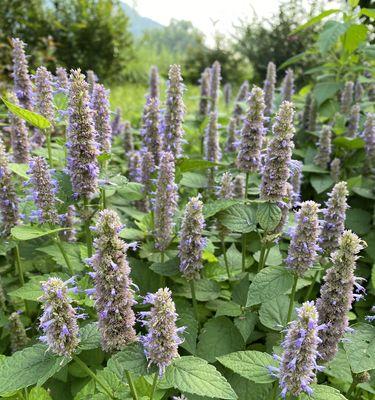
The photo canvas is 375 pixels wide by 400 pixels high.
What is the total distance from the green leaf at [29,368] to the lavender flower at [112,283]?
0.30 meters

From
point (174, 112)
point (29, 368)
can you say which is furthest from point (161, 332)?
point (174, 112)

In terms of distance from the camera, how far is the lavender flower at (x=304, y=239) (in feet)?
8.25

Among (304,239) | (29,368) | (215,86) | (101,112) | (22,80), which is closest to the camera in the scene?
(29,368)

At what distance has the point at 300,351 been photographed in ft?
6.86

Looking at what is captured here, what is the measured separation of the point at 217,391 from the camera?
2119mm

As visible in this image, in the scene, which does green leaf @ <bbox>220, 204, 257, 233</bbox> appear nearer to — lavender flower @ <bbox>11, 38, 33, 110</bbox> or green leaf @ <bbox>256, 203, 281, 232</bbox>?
green leaf @ <bbox>256, 203, 281, 232</bbox>

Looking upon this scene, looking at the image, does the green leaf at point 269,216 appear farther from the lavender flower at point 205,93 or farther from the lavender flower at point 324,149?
the lavender flower at point 205,93

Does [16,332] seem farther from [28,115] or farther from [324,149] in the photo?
[324,149]

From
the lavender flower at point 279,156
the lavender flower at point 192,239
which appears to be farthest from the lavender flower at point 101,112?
the lavender flower at point 279,156

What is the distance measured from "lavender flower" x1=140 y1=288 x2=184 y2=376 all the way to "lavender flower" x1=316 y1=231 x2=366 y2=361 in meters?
0.89

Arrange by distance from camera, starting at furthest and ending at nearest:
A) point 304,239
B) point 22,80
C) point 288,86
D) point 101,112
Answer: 1. point 288,86
2. point 22,80
3. point 101,112
4. point 304,239

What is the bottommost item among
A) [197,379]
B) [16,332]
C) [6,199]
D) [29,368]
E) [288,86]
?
[16,332]

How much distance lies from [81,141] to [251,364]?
5.70 feet

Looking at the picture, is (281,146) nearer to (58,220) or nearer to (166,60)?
(58,220)
